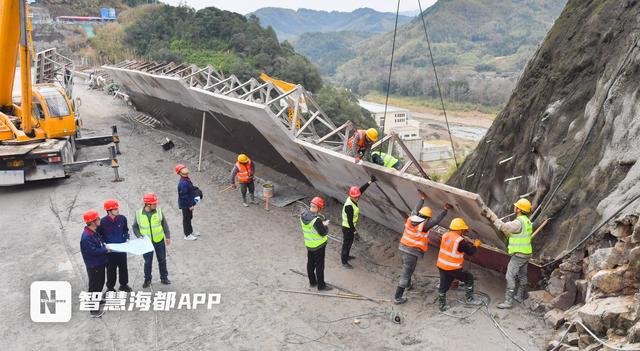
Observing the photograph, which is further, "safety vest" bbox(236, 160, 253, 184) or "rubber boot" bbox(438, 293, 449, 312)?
"safety vest" bbox(236, 160, 253, 184)

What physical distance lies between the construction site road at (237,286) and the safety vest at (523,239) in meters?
0.89

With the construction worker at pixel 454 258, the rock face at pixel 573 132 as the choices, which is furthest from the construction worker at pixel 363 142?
the rock face at pixel 573 132

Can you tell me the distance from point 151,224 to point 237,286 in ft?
6.08

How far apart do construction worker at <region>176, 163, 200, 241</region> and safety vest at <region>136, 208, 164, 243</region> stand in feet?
5.92

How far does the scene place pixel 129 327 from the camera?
739cm

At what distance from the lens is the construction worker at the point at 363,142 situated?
8992 mm

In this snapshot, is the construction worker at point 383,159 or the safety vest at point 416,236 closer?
the safety vest at point 416,236

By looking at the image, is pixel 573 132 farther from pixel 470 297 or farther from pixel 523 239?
pixel 470 297

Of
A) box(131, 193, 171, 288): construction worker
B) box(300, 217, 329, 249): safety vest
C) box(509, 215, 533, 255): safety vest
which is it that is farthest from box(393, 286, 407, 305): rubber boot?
box(131, 193, 171, 288): construction worker

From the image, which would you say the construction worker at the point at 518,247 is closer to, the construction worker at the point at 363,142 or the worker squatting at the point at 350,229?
the worker squatting at the point at 350,229

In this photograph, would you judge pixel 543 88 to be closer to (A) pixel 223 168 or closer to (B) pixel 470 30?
(A) pixel 223 168

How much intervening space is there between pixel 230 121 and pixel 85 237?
23.8 feet

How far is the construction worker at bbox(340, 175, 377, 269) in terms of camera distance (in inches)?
347

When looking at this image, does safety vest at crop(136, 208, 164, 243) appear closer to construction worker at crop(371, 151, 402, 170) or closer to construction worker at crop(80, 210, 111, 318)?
construction worker at crop(80, 210, 111, 318)
